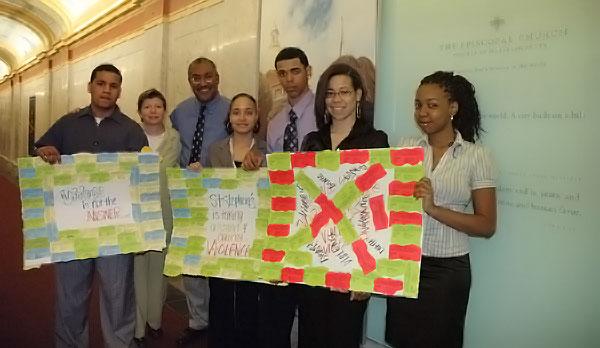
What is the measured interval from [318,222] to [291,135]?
101cm

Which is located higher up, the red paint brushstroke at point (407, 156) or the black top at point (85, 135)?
the black top at point (85, 135)

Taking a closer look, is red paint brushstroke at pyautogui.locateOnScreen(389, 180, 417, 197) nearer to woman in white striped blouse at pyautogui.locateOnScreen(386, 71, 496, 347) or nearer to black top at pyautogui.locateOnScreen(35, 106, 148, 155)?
woman in white striped blouse at pyautogui.locateOnScreen(386, 71, 496, 347)

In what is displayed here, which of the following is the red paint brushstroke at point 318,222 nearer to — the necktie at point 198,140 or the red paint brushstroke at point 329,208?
the red paint brushstroke at point 329,208

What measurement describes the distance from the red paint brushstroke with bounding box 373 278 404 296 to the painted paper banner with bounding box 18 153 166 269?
1.18 meters

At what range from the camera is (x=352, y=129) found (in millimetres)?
1740

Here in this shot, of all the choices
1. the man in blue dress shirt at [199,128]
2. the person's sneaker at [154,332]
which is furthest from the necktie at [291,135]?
the person's sneaker at [154,332]

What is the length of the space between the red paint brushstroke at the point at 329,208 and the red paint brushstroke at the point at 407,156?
29 centimetres

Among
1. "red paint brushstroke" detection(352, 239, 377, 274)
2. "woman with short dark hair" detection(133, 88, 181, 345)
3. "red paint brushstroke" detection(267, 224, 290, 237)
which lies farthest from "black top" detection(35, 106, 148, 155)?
"red paint brushstroke" detection(352, 239, 377, 274)

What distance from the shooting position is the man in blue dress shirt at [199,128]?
276 centimetres

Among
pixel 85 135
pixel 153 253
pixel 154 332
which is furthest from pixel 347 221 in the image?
pixel 154 332

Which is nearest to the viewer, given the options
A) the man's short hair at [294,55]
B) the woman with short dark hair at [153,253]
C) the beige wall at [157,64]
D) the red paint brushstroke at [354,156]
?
the red paint brushstroke at [354,156]

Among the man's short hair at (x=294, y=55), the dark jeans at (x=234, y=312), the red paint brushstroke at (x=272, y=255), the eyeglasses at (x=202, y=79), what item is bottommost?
the dark jeans at (x=234, y=312)

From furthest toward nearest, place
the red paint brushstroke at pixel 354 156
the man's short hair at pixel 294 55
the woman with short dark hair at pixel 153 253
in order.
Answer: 1. the woman with short dark hair at pixel 153 253
2. the man's short hair at pixel 294 55
3. the red paint brushstroke at pixel 354 156

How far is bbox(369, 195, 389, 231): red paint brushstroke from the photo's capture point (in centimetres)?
153
